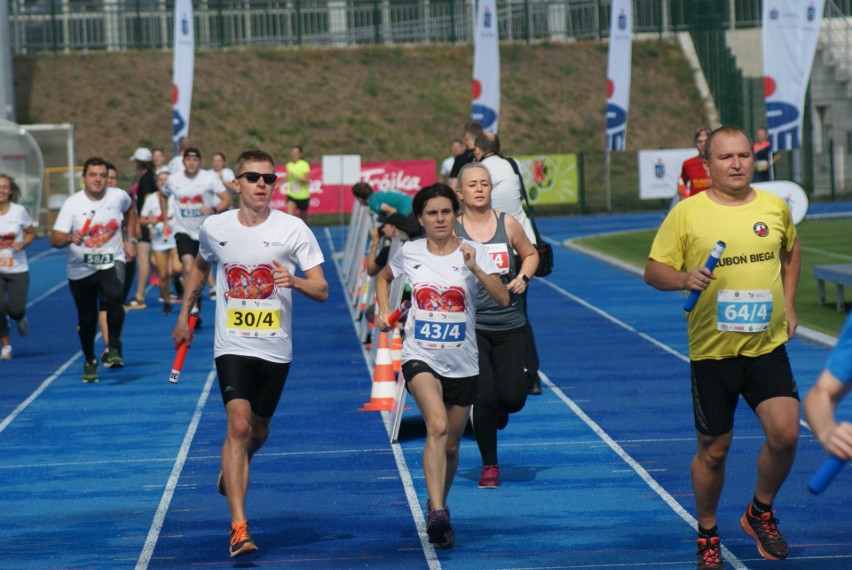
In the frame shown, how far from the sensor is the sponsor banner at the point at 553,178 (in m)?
41.5

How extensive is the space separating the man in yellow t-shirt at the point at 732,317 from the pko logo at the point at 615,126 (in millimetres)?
29838

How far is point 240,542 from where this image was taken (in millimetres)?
7102

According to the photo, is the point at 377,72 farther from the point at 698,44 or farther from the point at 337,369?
the point at 337,369

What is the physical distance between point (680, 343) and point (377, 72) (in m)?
37.7

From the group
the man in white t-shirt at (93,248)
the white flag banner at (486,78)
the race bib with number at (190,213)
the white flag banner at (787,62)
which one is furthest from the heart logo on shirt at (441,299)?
the white flag banner at (486,78)

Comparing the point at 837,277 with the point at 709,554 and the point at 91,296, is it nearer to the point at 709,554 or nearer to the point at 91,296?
the point at 91,296

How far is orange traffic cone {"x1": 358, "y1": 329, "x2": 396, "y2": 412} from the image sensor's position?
11945 mm

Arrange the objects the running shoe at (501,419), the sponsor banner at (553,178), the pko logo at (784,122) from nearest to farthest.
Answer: the running shoe at (501,419), the pko logo at (784,122), the sponsor banner at (553,178)

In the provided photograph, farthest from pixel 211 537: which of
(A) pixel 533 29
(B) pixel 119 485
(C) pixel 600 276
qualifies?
(A) pixel 533 29

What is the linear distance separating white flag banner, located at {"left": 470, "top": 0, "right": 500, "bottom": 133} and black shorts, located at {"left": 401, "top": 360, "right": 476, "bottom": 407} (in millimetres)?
25779

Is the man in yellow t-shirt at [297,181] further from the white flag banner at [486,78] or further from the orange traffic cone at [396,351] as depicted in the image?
the orange traffic cone at [396,351]

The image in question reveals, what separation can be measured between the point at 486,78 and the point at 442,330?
88.1 ft

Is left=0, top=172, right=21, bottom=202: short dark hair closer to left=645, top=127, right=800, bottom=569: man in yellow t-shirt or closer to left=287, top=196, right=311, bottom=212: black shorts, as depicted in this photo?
left=645, top=127, right=800, bottom=569: man in yellow t-shirt

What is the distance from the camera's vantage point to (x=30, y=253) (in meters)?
33.8
